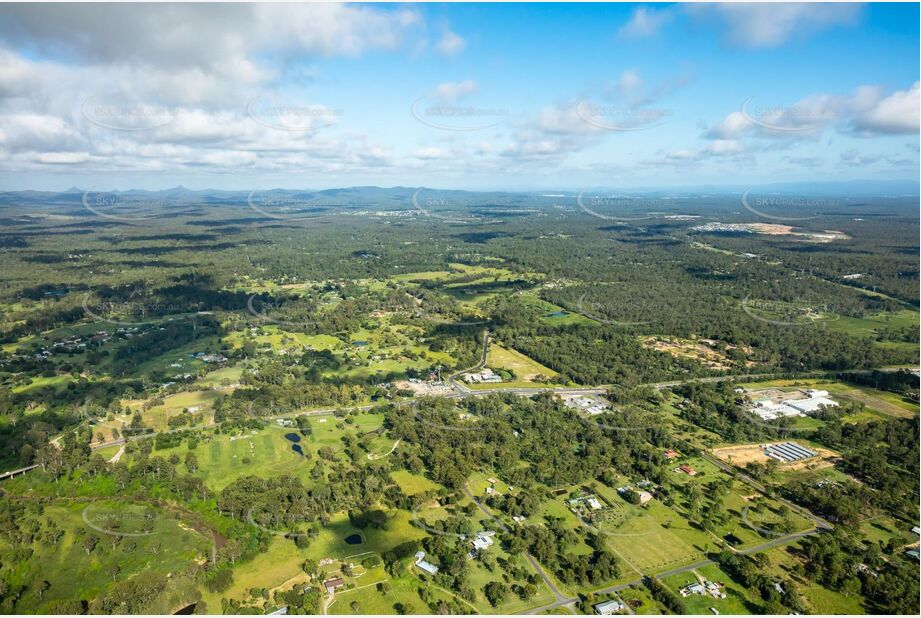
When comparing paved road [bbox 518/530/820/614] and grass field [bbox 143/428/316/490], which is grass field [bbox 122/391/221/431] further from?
paved road [bbox 518/530/820/614]

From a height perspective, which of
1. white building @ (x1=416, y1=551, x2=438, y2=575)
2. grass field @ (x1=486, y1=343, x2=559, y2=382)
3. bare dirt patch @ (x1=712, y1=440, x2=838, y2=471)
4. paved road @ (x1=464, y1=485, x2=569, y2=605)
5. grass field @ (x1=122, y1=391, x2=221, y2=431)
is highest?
grass field @ (x1=122, y1=391, x2=221, y2=431)

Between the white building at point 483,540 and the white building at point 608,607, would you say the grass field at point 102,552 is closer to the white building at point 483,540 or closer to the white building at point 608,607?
the white building at point 483,540

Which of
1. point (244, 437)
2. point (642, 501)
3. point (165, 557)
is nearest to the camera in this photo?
point (165, 557)

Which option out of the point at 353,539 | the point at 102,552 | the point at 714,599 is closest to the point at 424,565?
the point at 353,539

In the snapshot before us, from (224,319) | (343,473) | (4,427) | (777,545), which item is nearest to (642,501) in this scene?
(777,545)

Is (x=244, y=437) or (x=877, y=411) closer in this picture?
(x=244, y=437)

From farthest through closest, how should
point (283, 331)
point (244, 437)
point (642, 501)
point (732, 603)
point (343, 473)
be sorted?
point (283, 331) < point (244, 437) < point (343, 473) < point (642, 501) < point (732, 603)

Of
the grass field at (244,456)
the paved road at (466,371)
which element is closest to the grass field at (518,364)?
the paved road at (466,371)

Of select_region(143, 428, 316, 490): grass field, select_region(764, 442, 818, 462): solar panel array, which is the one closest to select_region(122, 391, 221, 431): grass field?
select_region(143, 428, 316, 490): grass field

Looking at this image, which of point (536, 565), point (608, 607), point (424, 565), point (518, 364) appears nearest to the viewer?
point (608, 607)

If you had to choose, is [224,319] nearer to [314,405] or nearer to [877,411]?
[314,405]

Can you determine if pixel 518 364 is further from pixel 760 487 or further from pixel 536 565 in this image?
pixel 536 565
